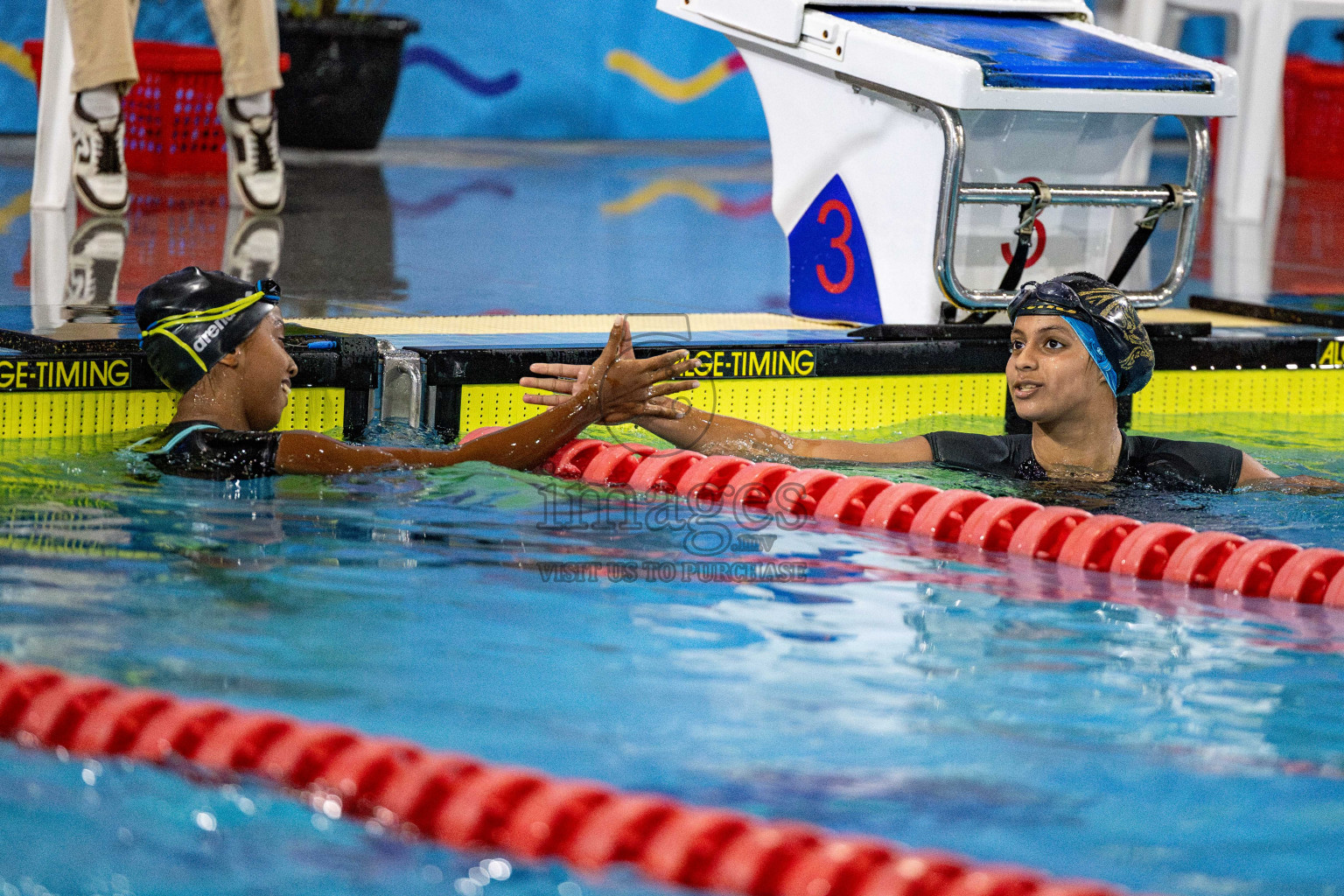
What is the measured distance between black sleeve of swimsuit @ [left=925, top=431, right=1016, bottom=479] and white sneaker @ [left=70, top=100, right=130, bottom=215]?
4.54 meters

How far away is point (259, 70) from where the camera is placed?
25.2ft

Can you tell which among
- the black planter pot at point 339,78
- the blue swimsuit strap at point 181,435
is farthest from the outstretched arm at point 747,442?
the black planter pot at point 339,78

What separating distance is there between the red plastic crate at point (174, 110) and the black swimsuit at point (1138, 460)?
19.7ft

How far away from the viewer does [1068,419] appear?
4.24 metres

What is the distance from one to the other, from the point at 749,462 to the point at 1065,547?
0.91m

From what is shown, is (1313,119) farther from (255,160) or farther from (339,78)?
(255,160)

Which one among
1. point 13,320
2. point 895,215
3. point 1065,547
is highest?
point 895,215

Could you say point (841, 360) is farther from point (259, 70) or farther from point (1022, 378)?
point (259, 70)

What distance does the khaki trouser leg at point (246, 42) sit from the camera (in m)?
7.60

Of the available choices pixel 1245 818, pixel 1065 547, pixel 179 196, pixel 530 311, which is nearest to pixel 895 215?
pixel 530 311

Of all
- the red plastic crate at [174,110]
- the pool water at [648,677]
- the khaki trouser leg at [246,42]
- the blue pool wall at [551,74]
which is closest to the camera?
the pool water at [648,677]

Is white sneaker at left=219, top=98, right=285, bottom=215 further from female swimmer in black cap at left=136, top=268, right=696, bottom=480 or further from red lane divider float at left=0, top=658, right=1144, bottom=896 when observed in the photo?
red lane divider float at left=0, top=658, right=1144, bottom=896

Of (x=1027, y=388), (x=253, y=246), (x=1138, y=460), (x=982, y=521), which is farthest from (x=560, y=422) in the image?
(x=253, y=246)

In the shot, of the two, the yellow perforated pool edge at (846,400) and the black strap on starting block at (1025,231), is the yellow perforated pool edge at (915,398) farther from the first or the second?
the black strap on starting block at (1025,231)
